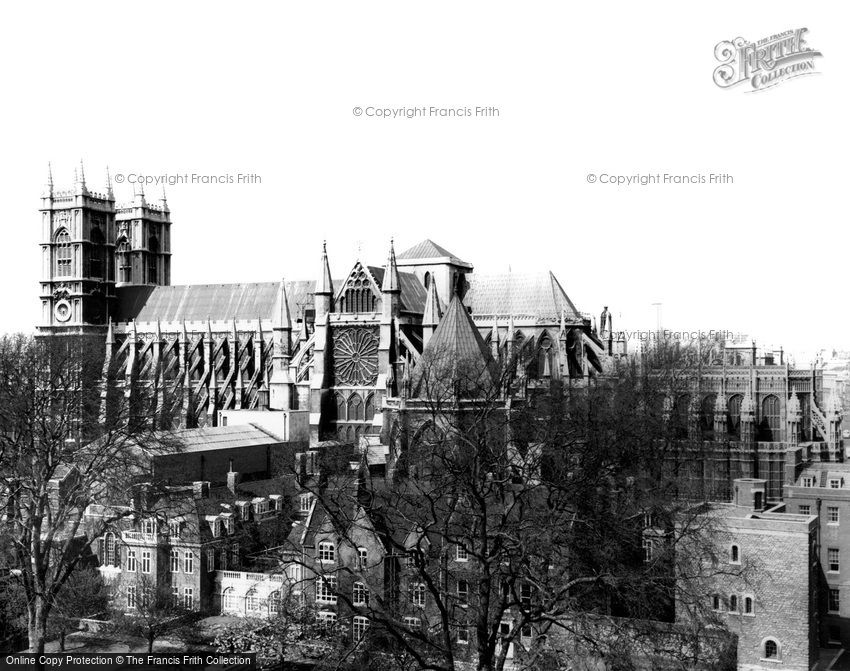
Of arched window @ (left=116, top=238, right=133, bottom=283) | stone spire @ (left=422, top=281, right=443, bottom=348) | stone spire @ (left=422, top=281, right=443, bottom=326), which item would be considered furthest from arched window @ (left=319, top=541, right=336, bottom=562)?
arched window @ (left=116, top=238, right=133, bottom=283)

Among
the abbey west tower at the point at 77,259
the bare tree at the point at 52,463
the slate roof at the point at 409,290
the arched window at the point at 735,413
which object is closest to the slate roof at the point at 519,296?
the slate roof at the point at 409,290

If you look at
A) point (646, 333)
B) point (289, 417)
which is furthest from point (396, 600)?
point (646, 333)

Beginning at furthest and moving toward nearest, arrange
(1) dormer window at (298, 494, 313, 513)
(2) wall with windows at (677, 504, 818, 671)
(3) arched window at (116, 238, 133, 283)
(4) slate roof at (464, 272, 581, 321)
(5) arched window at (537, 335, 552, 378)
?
(3) arched window at (116, 238, 133, 283)
(4) slate roof at (464, 272, 581, 321)
(5) arched window at (537, 335, 552, 378)
(1) dormer window at (298, 494, 313, 513)
(2) wall with windows at (677, 504, 818, 671)

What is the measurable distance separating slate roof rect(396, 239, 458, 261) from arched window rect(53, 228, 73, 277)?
3352cm

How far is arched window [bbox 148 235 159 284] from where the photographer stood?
107 metres

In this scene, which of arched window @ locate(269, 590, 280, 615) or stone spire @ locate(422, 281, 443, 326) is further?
stone spire @ locate(422, 281, 443, 326)

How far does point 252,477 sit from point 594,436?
26338mm

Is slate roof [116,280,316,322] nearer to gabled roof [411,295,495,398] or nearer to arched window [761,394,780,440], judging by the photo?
gabled roof [411,295,495,398]

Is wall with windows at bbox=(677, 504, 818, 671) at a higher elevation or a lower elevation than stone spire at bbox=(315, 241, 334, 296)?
lower

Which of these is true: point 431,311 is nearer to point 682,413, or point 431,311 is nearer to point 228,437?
point 228,437

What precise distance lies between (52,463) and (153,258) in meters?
75.9

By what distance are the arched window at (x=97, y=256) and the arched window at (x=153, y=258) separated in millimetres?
10016

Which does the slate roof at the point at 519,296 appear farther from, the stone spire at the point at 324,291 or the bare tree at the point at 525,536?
the bare tree at the point at 525,536

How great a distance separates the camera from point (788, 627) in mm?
34750
